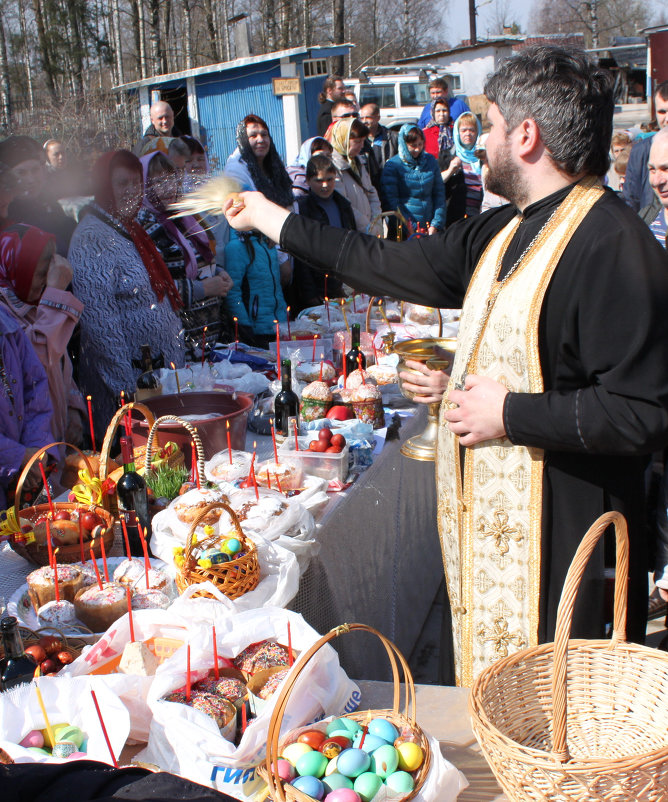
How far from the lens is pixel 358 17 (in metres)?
43.2

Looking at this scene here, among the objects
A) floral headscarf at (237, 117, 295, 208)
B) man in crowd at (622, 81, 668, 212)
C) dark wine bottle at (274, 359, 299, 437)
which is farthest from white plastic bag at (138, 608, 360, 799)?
floral headscarf at (237, 117, 295, 208)

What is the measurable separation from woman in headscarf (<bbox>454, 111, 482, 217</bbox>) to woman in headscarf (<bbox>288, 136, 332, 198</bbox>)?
Answer: 3.60 m

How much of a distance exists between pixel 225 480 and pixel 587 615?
4.00 feet

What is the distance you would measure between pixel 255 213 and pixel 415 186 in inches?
281

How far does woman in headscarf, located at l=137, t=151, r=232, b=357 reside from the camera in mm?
4961

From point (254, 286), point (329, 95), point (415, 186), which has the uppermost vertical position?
point (329, 95)

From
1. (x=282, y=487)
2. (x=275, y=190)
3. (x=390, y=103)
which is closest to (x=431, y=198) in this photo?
(x=275, y=190)

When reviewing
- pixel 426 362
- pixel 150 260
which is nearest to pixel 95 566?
pixel 426 362

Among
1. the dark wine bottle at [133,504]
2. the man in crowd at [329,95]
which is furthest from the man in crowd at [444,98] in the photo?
the dark wine bottle at [133,504]

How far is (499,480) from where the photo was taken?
6.56ft

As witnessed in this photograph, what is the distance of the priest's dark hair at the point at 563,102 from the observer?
179 cm

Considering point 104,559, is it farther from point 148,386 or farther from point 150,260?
point 150,260

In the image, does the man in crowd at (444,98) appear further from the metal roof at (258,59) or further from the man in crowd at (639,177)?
the man in crowd at (639,177)

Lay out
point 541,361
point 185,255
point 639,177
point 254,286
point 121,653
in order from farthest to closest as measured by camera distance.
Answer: point 639,177
point 254,286
point 185,255
point 541,361
point 121,653
